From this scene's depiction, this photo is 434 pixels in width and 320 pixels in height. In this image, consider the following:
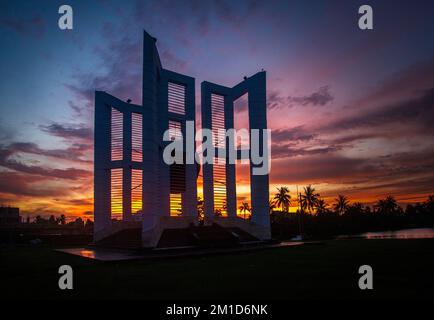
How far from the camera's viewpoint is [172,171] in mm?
31328

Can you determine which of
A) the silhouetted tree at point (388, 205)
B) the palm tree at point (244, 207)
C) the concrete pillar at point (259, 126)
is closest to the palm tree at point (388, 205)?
the silhouetted tree at point (388, 205)

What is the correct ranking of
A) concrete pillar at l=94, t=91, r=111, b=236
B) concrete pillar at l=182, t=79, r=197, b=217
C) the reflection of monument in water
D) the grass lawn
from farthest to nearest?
concrete pillar at l=94, t=91, r=111, b=236, concrete pillar at l=182, t=79, r=197, b=217, the reflection of monument in water, the grass lawn

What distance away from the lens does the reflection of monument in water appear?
30.2 meters

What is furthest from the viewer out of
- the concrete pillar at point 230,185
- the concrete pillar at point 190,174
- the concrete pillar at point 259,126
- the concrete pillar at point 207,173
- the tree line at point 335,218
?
the tree line at point 335,218

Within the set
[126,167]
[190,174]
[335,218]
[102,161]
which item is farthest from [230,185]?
[335,218]

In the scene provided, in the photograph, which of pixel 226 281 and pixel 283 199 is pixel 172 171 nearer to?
pixel 226 281

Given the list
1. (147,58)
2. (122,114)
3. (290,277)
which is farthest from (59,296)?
(122,114)

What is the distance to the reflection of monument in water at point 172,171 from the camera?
30.2 metres

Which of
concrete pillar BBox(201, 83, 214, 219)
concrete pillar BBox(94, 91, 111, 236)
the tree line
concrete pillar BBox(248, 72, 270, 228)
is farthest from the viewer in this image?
the tree line

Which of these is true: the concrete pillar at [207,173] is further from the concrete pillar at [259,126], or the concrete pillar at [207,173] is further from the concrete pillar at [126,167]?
the concrete pillar at [126,167]

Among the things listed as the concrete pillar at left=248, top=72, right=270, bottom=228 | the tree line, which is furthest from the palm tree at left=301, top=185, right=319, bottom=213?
the concrete pillar at left=248, top=72, right=270, bottom=228

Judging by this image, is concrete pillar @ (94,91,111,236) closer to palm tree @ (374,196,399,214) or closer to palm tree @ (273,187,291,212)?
palm tree @ (273,187,291,212)

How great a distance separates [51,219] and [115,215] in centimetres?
10756
